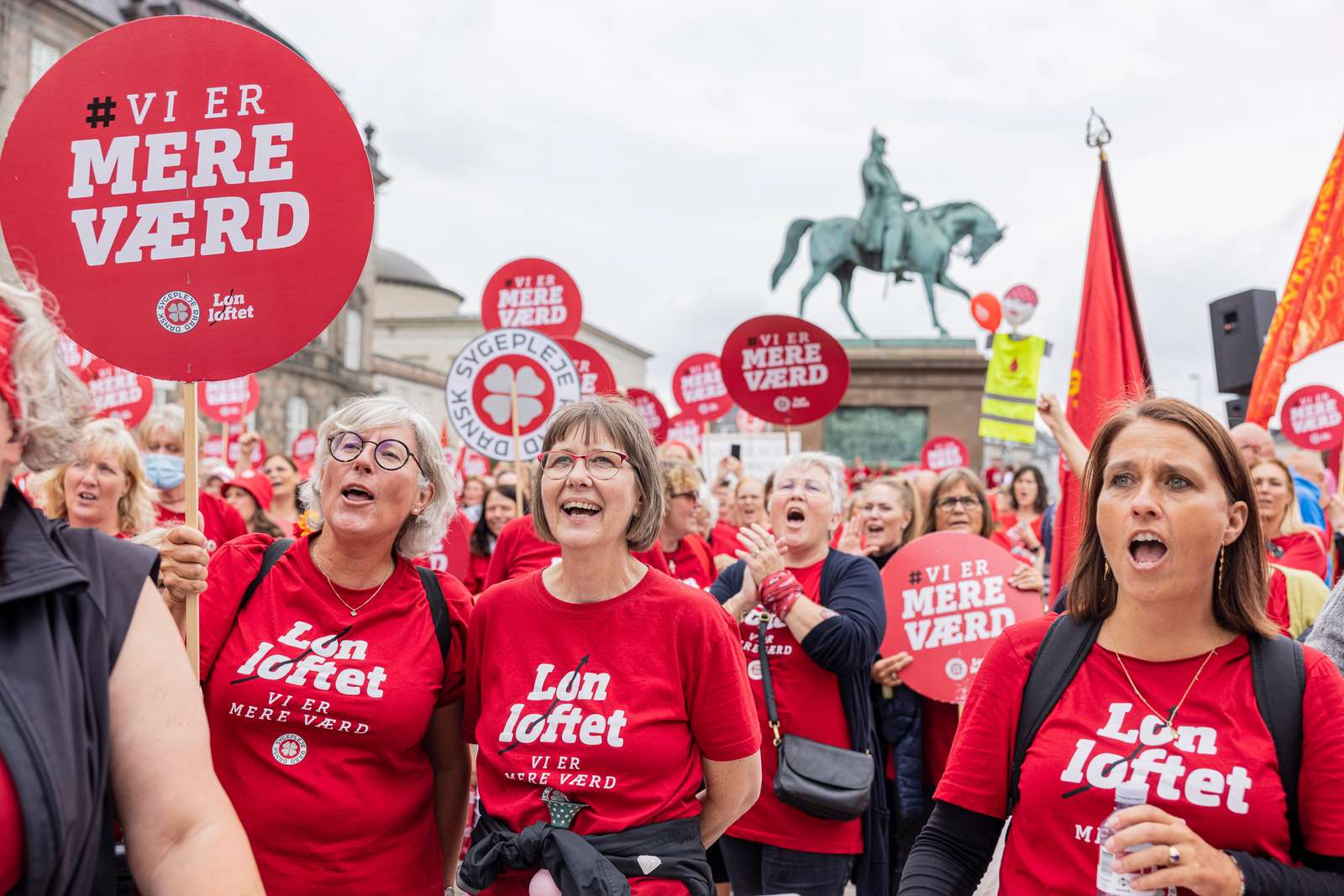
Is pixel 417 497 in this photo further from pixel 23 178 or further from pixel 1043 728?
pixel 1043 728

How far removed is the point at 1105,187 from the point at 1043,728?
3.75 m

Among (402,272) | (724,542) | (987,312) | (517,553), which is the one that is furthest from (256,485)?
(402,272)

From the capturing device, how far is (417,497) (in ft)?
10.1

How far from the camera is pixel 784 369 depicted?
318 inches

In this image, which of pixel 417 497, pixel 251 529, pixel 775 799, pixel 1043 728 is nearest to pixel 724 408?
pixel 251 529

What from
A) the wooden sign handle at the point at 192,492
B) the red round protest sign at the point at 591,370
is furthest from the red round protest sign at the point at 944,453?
the wooden sign handle at the point at 192,492

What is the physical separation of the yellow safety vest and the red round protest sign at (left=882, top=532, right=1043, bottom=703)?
5514 millimetres

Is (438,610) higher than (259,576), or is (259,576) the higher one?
(259,576)

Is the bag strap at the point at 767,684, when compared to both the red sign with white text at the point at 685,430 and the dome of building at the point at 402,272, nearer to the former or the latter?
the red sign with white text at the point at 685,430

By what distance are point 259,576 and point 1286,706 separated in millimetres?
2318

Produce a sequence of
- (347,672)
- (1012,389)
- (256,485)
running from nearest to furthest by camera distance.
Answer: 1. (347,672)
2. (256,485)
3. (1012,389)

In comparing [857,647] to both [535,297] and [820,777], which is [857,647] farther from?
[535,297]

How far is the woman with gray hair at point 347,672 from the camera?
8.66 ft

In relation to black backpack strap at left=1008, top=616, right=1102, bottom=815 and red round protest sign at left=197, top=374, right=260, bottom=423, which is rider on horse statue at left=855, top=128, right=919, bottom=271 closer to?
red round protest sign at left=197, top=374, right=260, bottom=423
